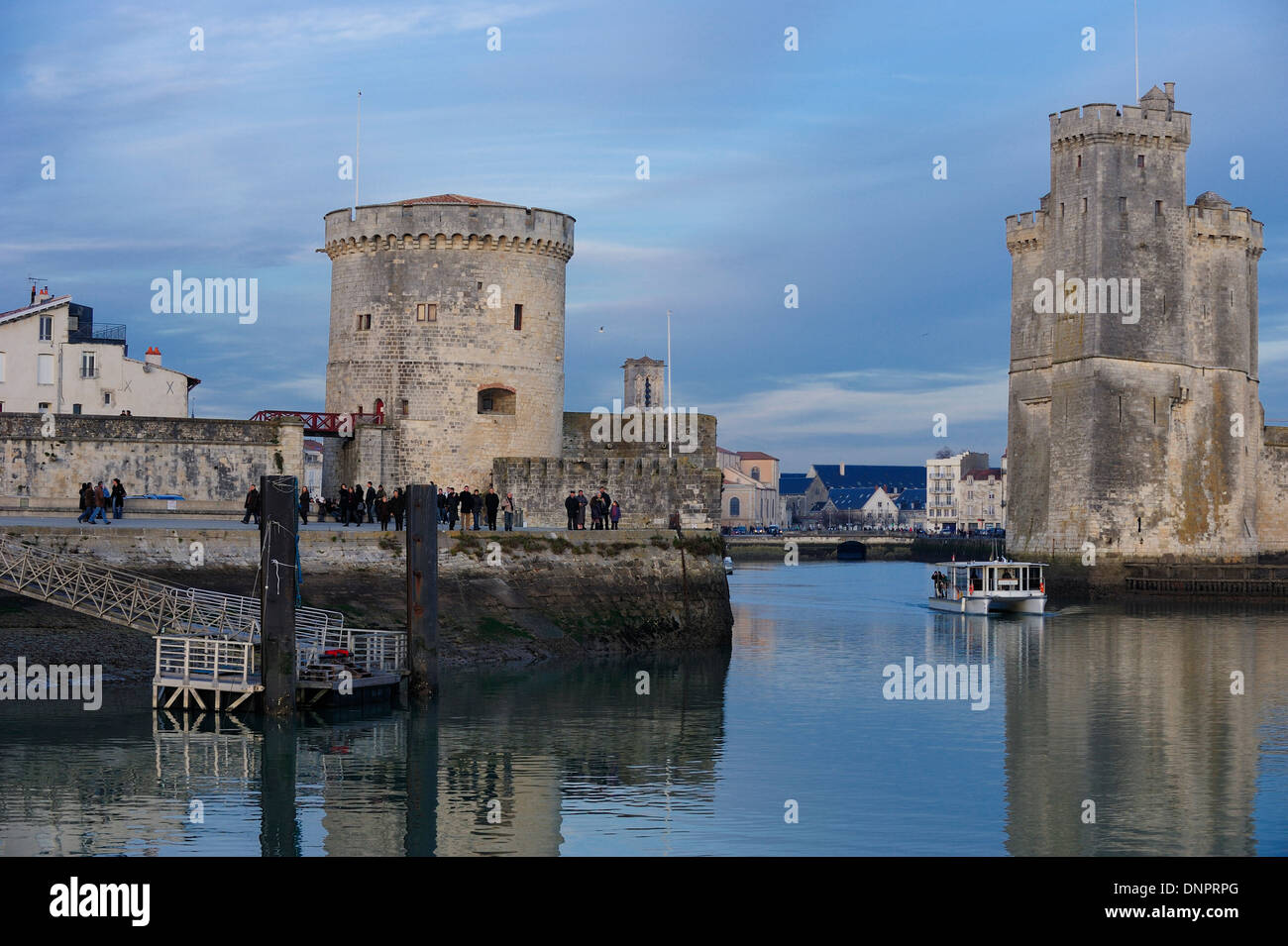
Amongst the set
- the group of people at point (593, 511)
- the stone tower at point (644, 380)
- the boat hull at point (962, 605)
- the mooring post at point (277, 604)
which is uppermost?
the stone tower at point (644, 380)

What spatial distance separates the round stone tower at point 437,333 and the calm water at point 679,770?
38.7ft

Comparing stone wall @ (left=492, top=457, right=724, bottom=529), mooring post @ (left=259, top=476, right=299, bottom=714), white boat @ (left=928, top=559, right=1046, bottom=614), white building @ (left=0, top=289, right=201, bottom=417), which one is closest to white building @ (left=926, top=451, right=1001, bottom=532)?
white boat @ (left=928, top=559, right=1046, bottom=614)

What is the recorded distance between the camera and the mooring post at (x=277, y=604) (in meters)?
22.8

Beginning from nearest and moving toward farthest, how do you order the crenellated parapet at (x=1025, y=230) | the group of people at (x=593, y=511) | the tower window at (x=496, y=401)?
the group of people at (x=593, y=511) → the tower window at (x=496, y=401) → the crenellated parapet at (x=1025, y=230)

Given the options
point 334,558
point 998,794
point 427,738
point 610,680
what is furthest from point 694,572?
point 998,794

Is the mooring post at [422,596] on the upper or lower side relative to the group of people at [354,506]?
lower

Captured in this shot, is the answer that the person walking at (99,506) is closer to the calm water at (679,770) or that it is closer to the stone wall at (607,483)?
the calm water at (679,770)

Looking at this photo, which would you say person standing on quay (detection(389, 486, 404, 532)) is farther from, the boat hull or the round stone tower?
the boat hull

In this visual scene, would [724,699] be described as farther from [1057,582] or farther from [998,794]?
[1057,582]

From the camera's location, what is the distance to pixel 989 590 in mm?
54281

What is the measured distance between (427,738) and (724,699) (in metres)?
7.36

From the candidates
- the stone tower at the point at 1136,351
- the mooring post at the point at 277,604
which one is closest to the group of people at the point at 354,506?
the mooring post at the point at 277,604

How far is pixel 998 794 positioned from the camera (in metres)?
19.9

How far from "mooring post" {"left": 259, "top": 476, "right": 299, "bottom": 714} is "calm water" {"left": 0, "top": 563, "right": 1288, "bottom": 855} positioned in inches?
21.4
